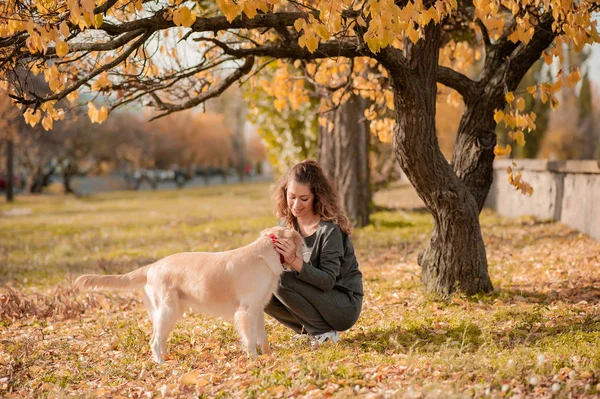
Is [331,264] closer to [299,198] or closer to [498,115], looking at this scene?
[299,198]

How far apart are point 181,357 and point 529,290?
156 inches

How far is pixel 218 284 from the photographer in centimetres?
464

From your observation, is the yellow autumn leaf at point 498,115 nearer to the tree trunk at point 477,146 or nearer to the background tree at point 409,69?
the background tree at point 409,69

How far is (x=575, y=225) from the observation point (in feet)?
33.4

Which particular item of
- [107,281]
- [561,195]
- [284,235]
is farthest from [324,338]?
[561,195]

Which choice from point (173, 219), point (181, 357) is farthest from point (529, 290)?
point (173, 219)

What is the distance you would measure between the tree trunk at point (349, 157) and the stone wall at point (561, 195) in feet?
11.6

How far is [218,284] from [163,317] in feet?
1.79

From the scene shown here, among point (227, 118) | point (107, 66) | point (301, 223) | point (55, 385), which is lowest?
point (55, 385)

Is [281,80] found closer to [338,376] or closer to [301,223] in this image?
[301,223]

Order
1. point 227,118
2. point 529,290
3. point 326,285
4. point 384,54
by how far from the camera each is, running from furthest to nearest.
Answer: point 227,118, point 529,290, point 384,54, point 326,285

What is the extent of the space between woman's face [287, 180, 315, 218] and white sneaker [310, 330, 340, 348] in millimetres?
1052

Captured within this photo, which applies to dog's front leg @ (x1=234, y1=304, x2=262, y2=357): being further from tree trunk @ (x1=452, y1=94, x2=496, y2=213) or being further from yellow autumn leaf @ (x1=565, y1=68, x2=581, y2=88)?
yellow autumn leaf @ (x1=565, y1=68, x2=581, y2=88)

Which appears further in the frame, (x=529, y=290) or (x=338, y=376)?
(x=529, y=290)
